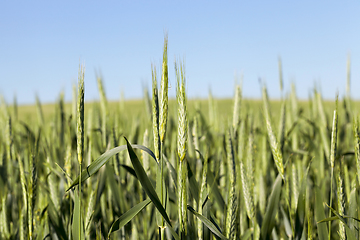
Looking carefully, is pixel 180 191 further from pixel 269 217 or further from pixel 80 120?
pixel 269 217

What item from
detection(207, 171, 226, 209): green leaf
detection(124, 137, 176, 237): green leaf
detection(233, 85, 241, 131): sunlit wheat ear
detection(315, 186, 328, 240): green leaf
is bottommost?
detection(315, 186, 328, 240): green leaf

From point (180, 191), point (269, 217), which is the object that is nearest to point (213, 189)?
point (269, 217)

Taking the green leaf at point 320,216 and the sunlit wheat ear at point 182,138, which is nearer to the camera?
the sunlit wheat ear at point 182,138

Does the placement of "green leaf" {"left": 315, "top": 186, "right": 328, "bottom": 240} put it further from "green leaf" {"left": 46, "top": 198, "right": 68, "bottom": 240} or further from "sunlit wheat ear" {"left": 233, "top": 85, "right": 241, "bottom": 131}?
"green leaf" {"left": 46, "top": 198, "right": 68, "bottom": 240}

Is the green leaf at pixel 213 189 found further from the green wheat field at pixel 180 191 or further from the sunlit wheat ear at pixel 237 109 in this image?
the sunlit wheat ear at pixel 237 109

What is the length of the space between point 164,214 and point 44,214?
54 centimetres

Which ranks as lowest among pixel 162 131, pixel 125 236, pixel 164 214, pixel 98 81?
pixel 125 236

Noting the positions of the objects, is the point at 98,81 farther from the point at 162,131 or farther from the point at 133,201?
the point at 162,131

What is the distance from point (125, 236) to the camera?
3.37ft

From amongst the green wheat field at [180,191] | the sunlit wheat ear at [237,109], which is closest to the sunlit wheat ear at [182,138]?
the green wheat field at [180,191]

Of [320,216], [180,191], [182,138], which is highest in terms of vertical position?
[182,138]

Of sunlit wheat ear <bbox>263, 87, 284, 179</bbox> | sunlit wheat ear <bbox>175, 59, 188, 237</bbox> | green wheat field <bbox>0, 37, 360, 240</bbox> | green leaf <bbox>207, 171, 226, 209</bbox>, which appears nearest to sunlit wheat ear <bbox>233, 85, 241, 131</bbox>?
green wheat field <bbox>0, 37, 360, 240</bbox>

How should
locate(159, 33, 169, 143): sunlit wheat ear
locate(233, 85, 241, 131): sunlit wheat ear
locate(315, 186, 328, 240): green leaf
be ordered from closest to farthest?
locate(159, 33, 169, 143): sunlit wheat ear < locate(315, 186, 328, 240): green leaf < locate(233, 85, 241, 131): sunlit wheat ear

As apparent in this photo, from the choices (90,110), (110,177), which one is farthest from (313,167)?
(90,110)
